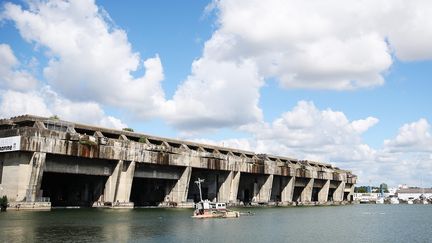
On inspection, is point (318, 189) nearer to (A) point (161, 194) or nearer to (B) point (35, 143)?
(A) point (161, 194)

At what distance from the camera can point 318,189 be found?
163m

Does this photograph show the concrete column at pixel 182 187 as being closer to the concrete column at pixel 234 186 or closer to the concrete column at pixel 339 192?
the concrete column at pixel 234 186

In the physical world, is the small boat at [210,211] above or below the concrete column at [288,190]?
below

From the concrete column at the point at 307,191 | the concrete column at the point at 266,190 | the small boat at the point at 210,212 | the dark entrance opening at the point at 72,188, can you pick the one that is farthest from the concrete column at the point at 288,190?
the dark entrance opening at the point at 72,188

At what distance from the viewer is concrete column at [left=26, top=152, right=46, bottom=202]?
7312 cm

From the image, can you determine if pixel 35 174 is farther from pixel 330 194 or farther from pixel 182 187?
pixel 330 194

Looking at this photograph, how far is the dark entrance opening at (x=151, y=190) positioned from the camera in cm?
10550

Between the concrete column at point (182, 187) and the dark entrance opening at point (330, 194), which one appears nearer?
the concrete column at point (182, 187)

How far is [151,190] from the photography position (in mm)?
107250

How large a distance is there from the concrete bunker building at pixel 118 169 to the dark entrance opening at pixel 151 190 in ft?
0.22

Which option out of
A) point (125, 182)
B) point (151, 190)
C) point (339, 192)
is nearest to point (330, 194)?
point (339, 192)

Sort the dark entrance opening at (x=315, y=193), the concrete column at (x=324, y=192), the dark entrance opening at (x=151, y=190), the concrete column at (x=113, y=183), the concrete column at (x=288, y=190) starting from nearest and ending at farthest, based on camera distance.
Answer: the concrete column at (x=113, y=183), the dark entrance opening at (x=151, y=190), the concrete column at (x=288, y=190), the concrete column at (x=324, y=192), the dark entrance opening at (x=315, y=193)

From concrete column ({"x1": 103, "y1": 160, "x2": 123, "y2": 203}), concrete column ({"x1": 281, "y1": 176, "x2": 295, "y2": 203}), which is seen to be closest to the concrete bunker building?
concrete column ({"x1": 103, "y1": 160, "x2": 123, "y2": 203})

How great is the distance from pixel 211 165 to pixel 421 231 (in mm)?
54435
